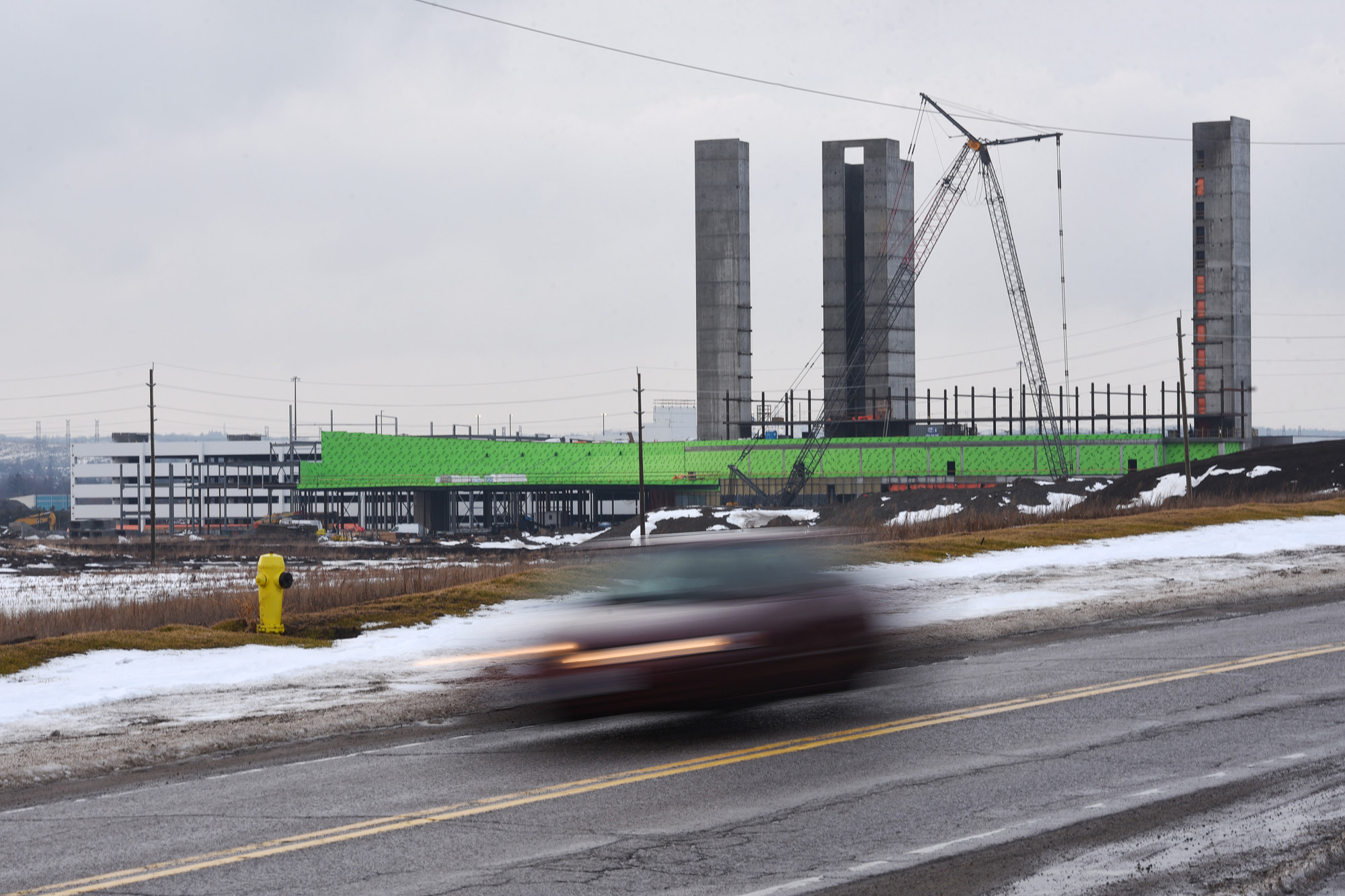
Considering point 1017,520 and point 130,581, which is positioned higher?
point 1017,520

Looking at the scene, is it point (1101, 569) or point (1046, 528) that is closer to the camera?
point (1101, 569)

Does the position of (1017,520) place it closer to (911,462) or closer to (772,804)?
(772,804)

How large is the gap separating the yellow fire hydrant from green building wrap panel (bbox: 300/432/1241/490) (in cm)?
8012

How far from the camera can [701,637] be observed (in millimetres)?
10336

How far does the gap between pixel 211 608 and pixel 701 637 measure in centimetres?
1385

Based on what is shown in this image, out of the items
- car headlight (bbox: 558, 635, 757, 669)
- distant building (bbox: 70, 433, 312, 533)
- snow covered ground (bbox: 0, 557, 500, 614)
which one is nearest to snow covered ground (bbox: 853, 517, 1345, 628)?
car headlight (bbox: 558, 635, 757, 669)

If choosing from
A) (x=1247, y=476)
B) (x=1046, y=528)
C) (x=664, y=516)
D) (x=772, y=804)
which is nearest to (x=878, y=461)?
(x=664, y=516)

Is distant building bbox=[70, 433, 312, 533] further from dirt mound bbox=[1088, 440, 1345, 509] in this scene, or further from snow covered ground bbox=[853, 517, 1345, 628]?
snow covered ground bbox=[853, 517, 1345, 628]

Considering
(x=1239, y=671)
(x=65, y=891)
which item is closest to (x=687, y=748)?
(x=65, y=891)

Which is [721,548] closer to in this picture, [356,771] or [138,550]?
[356,771]

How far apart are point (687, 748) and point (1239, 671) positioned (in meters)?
5.94

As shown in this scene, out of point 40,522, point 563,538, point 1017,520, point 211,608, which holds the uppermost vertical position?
point 1017,520

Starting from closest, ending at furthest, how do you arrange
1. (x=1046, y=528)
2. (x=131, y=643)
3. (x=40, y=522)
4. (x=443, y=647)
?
1. (x=131, y=643)
2. (x=443, y=647)
3. (x=1046, y=528)
4. (x=40, y=522)

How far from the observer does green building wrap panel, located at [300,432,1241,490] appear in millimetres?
91812
